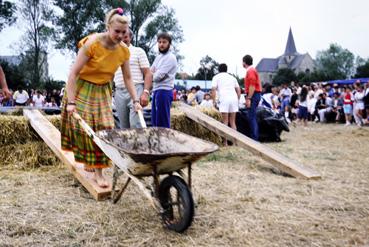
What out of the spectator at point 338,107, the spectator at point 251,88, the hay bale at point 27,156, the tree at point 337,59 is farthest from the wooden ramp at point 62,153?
the tree at point 337,59

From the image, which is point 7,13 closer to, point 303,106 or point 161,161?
point 303,106

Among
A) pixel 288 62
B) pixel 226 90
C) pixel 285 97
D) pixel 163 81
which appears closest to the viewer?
pixel 163 81

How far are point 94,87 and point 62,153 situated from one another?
101cm

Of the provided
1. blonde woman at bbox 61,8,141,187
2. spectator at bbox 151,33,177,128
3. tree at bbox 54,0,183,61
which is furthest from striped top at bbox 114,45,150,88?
tree at bbox 54,0,183,61

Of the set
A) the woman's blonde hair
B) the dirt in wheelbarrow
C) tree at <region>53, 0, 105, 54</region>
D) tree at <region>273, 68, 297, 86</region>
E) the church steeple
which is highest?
the church steeple

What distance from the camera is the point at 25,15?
1502 inches

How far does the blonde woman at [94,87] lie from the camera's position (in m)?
3.48

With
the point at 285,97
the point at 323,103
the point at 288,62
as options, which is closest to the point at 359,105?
the point at 323,103

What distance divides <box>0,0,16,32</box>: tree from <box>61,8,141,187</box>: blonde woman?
35.6 meters

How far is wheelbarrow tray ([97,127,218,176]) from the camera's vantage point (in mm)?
2686

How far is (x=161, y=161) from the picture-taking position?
2.73 meters

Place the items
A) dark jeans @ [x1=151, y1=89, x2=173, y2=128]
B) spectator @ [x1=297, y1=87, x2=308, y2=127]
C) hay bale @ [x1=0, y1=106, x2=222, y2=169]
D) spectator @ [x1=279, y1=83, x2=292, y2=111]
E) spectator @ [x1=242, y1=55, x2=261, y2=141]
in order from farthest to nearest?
spectator @ [x1=279, y1=83, x2=292, y2=111] < spectator @ [x1=297, y1=87, x2=308, y2=127] < spectator @ [x1=242, y1=55, x2=261, y2=141] < hay bale @ [x1=0, y1=106, x2=222, y2=169] < dark jeans @ [x1=151, y1=89, x2=173, y2=128]

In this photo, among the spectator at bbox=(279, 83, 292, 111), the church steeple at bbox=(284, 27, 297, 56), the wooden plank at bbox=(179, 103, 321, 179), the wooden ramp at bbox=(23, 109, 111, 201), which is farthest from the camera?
the church steeple at bbox=(284, 27, 297, 56)

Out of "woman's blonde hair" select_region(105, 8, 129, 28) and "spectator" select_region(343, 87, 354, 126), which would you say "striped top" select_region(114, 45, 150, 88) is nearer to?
"woman's blonde hair" select_region(105, 8, 129, 28)
